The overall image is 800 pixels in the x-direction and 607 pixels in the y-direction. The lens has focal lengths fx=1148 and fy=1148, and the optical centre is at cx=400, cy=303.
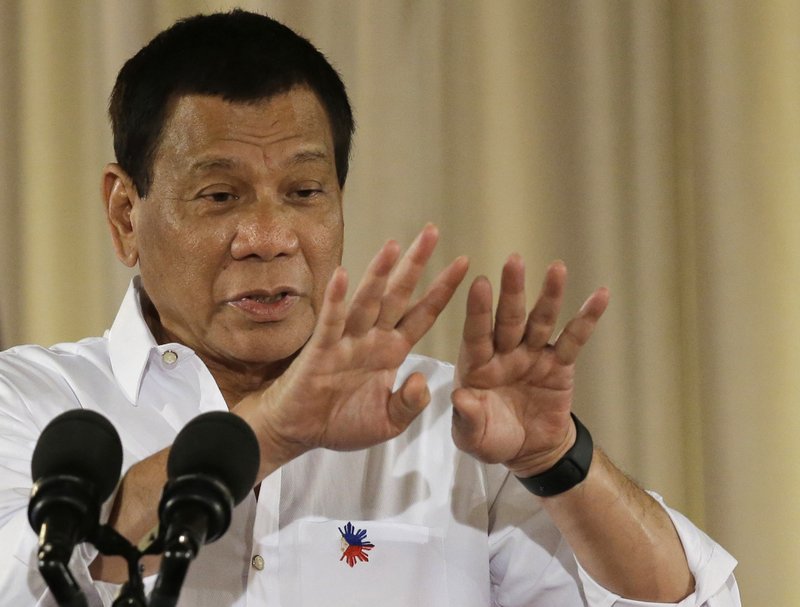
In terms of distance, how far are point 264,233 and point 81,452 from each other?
0.81 meters

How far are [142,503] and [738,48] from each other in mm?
1643

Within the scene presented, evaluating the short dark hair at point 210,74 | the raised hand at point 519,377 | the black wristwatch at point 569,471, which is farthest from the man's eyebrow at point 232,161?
the black wristwatch at point 569,471

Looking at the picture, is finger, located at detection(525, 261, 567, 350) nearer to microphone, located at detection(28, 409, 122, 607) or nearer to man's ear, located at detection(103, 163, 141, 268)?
microphone, located at detection(28, 409, 122, 607)

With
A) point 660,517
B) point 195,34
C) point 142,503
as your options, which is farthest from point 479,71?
point 142,503

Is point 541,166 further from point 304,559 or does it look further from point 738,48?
point 304,559

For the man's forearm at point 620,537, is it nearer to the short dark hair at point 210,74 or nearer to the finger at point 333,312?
the finger at point 333,312

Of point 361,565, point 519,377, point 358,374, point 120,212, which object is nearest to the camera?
point 358,374

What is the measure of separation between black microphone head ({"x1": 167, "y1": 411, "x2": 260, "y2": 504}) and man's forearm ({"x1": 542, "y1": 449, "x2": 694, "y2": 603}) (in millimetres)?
686

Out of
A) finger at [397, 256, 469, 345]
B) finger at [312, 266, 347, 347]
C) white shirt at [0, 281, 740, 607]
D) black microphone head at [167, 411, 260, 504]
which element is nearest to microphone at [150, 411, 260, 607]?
black microphone head at [167, 411, 260, 504]

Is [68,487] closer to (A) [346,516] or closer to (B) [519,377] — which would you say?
(B) [519,377]

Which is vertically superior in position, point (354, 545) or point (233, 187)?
point (233, 187)

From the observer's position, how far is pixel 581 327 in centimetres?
141

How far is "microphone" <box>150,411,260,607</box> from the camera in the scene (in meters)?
0.86

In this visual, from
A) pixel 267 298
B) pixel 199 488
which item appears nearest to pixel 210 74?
pixel 267 298
